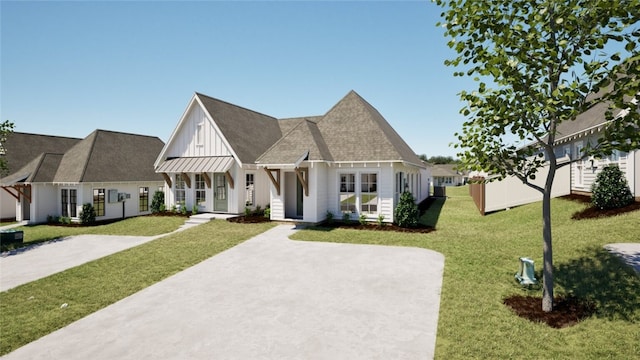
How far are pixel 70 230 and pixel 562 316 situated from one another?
25919 millimetres

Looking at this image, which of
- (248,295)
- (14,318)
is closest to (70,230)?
(14,318)

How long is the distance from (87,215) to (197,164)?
906 centimetres

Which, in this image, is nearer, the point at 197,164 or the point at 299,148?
the point at 299,148

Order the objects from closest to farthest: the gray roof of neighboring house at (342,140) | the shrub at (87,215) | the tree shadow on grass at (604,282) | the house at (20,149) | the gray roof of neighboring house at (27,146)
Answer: the tree shadow on grass at (604,282), the gray roof of neighboring house at (342,140), the shrub at (87,215), the house at (20,149), the gray roof of neighboring house at (27,146)

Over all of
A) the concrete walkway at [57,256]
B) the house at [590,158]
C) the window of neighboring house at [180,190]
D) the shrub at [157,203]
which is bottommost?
the concrete walkway at [57,256]

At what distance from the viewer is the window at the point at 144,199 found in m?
27.2

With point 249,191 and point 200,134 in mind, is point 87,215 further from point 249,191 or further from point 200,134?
point 249,191

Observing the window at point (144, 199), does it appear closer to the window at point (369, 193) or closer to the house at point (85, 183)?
the house at point (85, 183)

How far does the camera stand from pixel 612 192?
14695 millimetres

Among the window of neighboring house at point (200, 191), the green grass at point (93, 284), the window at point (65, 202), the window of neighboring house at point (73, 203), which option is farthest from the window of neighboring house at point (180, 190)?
the window at point (65, 202)

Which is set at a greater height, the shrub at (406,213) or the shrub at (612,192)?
the shrub at (612,192)

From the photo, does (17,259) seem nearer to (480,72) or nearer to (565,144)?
(480,72)

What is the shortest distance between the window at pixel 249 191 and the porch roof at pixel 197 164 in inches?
68.4

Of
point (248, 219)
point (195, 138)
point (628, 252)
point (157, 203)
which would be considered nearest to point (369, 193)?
point (248, 219)
